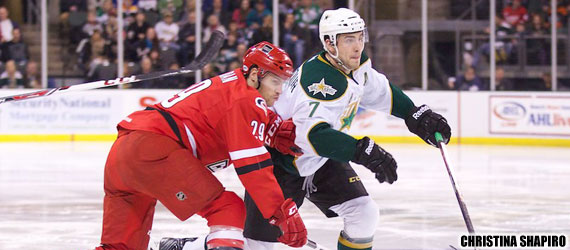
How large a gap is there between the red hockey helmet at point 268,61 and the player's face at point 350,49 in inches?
17.0

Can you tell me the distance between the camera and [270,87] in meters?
3.32

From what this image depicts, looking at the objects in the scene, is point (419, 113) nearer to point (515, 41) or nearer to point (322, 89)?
point (322, 89)

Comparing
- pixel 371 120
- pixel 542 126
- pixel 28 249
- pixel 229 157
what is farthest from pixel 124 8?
pixel 229 157

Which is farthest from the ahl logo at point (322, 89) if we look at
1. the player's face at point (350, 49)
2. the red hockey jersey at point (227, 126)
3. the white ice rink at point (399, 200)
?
the white ice rink at point (399, 200)

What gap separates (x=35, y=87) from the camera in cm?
1230

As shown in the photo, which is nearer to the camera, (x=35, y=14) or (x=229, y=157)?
(x=229, y=157)

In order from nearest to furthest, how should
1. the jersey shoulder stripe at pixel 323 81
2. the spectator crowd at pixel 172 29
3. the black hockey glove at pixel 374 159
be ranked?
the black hockey glove at pixel 374 159
the jersey shoulder stripe at pixel 323 81
the spectator crowd at pixel 172 29

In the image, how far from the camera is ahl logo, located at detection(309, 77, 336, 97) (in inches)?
142

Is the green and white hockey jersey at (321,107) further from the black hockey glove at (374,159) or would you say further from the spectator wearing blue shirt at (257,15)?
the spectator wearing blue shirt at (257,15)

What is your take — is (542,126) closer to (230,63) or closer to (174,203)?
(230,63)

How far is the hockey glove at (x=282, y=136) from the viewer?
370 cm

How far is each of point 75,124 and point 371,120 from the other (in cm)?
373

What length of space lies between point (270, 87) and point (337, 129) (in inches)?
22.5

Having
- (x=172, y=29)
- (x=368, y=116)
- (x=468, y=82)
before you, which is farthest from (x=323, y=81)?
(x=172, y=29)
